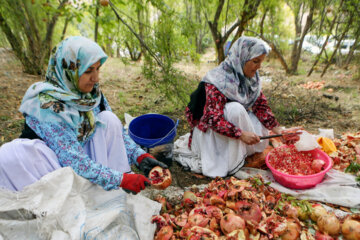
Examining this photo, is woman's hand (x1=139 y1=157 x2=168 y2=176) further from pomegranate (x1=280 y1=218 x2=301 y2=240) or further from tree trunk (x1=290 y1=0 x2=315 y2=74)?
tree trunk (x1=290 y1=0 x2=315 y2=74)

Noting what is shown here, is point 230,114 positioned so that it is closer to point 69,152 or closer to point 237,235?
point 237,235

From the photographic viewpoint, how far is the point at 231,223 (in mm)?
1422

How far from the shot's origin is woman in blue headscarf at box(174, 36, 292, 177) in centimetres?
221

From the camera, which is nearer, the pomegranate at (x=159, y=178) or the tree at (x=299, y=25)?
the pomegranate at (x=159, y=178)

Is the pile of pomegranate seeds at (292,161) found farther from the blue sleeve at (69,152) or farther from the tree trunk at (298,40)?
the tree trunk at (298,40)

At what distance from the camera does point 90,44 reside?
153 cm

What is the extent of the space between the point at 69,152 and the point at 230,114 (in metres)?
1.47

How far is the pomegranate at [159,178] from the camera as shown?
171cm

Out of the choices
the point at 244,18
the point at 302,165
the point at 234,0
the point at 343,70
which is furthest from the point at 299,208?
the point at 343,70

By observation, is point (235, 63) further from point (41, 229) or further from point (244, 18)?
point (41, 229)

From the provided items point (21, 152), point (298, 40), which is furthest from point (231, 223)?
point (298, 40)

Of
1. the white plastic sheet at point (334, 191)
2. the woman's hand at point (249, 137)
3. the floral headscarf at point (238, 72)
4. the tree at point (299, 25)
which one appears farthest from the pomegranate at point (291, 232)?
the tree at point (299, 25)

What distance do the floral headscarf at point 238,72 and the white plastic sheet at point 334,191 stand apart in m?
0.97

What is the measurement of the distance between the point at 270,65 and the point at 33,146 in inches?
372
